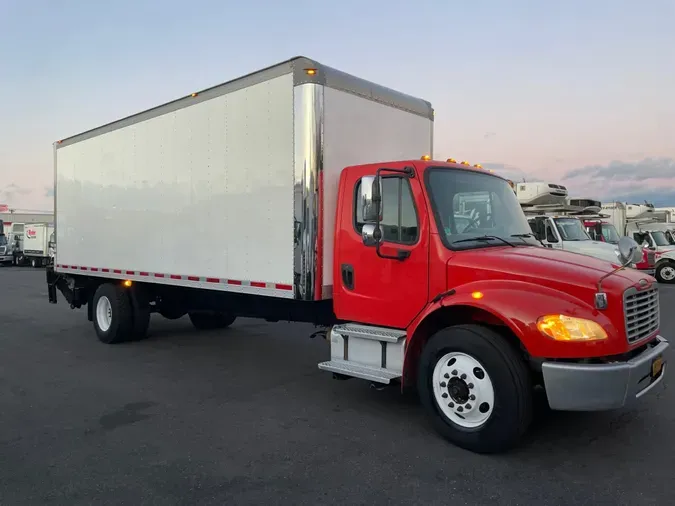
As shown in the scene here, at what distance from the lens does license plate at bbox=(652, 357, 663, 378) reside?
14.9 feet

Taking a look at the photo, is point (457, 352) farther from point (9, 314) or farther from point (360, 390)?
point (9, 314)

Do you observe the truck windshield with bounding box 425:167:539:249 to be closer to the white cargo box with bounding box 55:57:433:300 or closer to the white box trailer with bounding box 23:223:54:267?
the white cargo box with bounding box 55:57:433:300

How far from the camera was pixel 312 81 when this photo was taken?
569 cm

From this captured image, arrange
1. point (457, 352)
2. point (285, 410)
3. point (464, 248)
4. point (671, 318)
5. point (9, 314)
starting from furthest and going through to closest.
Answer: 1. point (9, 314)
2. point (671, 318)
3. point (285, 410)
4. point (464, 248)
5. point (457, 352)

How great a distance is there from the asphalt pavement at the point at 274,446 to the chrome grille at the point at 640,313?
94 cm

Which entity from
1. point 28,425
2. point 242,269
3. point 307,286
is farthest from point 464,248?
point 28,425

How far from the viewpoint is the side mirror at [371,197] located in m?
4.95

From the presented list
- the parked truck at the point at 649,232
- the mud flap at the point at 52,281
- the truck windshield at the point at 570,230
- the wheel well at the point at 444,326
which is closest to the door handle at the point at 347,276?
the wheel well at the point at 444,326

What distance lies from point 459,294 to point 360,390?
2194 millimetres

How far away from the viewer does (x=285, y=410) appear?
567cm

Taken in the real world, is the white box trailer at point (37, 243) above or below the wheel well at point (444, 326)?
above

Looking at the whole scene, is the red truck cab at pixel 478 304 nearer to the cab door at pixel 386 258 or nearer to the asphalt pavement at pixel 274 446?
the cab door at pixel 386 258

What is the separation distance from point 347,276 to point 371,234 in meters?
0.67

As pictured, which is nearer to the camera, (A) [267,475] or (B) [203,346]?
(A) [267,475]
